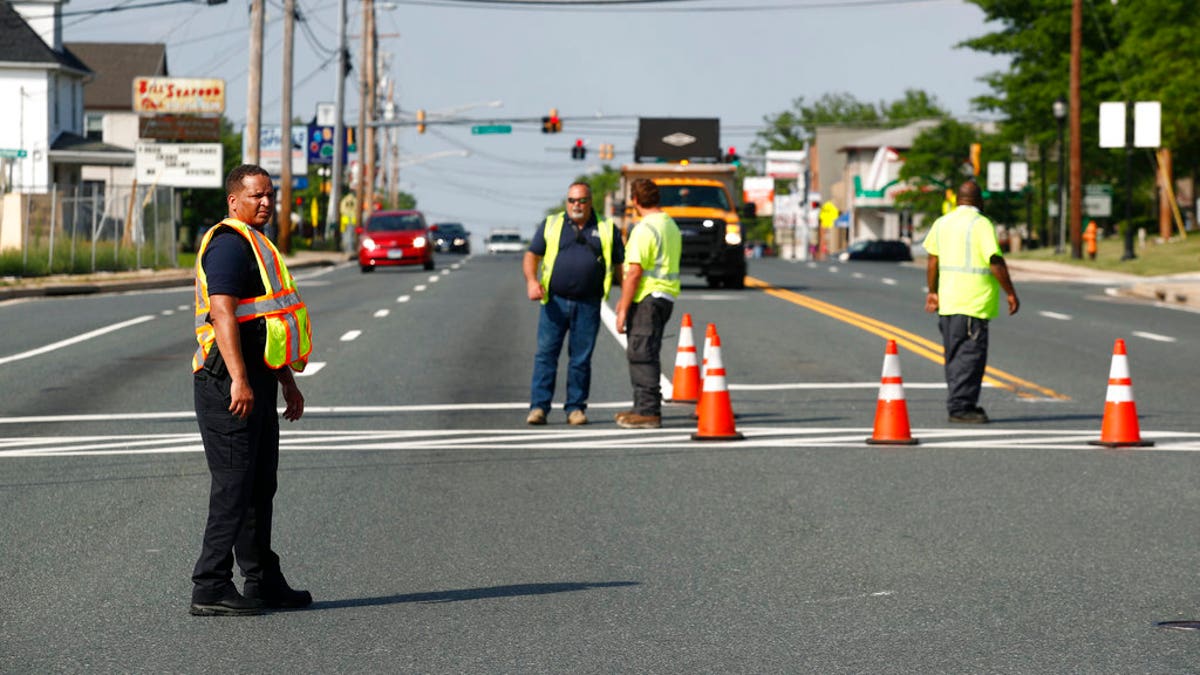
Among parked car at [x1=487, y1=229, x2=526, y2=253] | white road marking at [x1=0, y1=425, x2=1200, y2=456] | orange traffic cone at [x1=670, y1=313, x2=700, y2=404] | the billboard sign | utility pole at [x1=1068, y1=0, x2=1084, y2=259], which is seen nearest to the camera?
white road marking at [x1=0, y1=425, x2=1200, y2=456]

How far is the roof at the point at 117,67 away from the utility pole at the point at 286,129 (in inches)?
1344

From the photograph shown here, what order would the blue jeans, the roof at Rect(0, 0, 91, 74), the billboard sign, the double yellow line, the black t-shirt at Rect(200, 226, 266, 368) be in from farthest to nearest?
the billboard sign < the roof at Rect(0, 0, 91, 74) < the double yellow line < the blue jeans < the black t-shirt at Rect(200, 226, 266, 368)

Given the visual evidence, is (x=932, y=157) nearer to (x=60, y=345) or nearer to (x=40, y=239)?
(x=40, y=239)

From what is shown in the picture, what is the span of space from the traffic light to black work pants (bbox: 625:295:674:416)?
68.8 metres

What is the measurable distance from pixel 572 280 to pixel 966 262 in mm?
3122

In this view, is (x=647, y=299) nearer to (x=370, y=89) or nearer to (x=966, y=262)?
(x=966, y=262)

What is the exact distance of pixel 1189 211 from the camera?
270ft

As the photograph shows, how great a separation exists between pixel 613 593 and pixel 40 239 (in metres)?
37.4

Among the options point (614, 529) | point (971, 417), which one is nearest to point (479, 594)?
point (614, 529)

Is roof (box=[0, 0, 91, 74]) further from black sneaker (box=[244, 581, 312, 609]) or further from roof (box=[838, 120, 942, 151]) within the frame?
roof (box=[838, 120, 942, 151])

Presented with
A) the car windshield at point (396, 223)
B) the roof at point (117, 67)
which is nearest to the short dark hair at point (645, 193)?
the car windshield at point (396, 223)

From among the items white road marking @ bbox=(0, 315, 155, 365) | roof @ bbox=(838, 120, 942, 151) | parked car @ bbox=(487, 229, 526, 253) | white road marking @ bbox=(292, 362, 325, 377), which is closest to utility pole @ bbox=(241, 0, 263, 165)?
white road marking @ bbox=(0, 315, 155, 365)

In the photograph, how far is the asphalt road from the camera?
723 centimetres

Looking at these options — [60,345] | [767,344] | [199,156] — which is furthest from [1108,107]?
[60,345]
